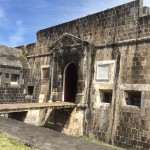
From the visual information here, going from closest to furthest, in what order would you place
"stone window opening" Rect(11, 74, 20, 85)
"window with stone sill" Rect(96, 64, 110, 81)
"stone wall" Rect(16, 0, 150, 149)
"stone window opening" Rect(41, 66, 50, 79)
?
"stone wall" Rect(16, 0, 150, 149), "window with stone sill" Rect(96, 64, 110, 81), "stone window opening" Rect(41, 66, 50, 79), "stone window opening" Rect(11, 74, 20, 85)

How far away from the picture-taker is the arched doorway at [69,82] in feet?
39.0

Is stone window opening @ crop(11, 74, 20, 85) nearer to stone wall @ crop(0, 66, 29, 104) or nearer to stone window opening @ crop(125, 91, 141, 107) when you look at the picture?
stone wall @ crop(0, 66, 29, 104)

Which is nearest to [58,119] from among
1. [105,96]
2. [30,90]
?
[105,96]

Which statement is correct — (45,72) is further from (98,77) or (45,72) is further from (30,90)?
(98,77)

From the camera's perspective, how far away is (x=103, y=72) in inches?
→ 384

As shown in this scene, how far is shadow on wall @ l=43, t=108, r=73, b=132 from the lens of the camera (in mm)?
10791

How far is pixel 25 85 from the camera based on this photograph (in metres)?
13.9

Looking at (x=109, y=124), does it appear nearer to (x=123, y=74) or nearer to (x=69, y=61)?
(x=123, y=74)

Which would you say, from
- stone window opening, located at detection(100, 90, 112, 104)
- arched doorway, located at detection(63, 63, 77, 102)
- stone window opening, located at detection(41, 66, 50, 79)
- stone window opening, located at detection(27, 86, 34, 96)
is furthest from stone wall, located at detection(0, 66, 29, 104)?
stone window opening, located at detection(100, 90, 112, 104)

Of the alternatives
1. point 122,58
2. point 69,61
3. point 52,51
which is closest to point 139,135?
point 122,58

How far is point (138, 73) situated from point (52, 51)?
5.15m

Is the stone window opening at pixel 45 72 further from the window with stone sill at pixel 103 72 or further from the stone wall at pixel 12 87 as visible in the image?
the window with stone sill at pixel 103 72

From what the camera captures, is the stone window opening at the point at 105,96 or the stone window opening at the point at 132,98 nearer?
the stone window opening at the point at 132,98

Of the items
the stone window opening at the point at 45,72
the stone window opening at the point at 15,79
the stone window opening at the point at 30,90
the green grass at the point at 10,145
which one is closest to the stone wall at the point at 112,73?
the stone window opening at the point at 45,72
